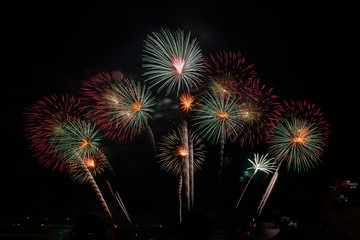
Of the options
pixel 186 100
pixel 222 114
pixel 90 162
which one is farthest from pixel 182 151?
pixel 90 162

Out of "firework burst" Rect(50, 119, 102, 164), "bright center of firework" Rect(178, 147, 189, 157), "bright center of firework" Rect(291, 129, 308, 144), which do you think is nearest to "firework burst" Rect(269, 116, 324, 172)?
"bright center of firework" Rect(291, 129, 308, 144)

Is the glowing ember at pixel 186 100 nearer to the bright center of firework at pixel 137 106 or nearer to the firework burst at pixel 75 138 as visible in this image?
the bright center of firework at pixel 137 106

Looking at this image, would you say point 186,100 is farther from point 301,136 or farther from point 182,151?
point 301,136

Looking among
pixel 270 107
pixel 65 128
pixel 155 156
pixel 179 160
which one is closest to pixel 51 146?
pixel 65 128

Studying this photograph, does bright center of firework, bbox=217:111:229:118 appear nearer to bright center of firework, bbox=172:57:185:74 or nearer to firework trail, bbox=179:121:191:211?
firework trail, bbox=179:121:191:211

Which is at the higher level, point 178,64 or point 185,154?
point 178,64

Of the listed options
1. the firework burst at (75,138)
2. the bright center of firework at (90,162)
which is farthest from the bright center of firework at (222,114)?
the bright center of firework at (90,162)

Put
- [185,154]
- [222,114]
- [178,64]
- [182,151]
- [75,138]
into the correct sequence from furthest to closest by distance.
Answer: [182,151]
[185,154]
[75,138]
[222,114]
[178,64]

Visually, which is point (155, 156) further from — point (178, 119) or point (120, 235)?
point (120, 235)

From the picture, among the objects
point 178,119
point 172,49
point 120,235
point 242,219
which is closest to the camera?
point 172,49
